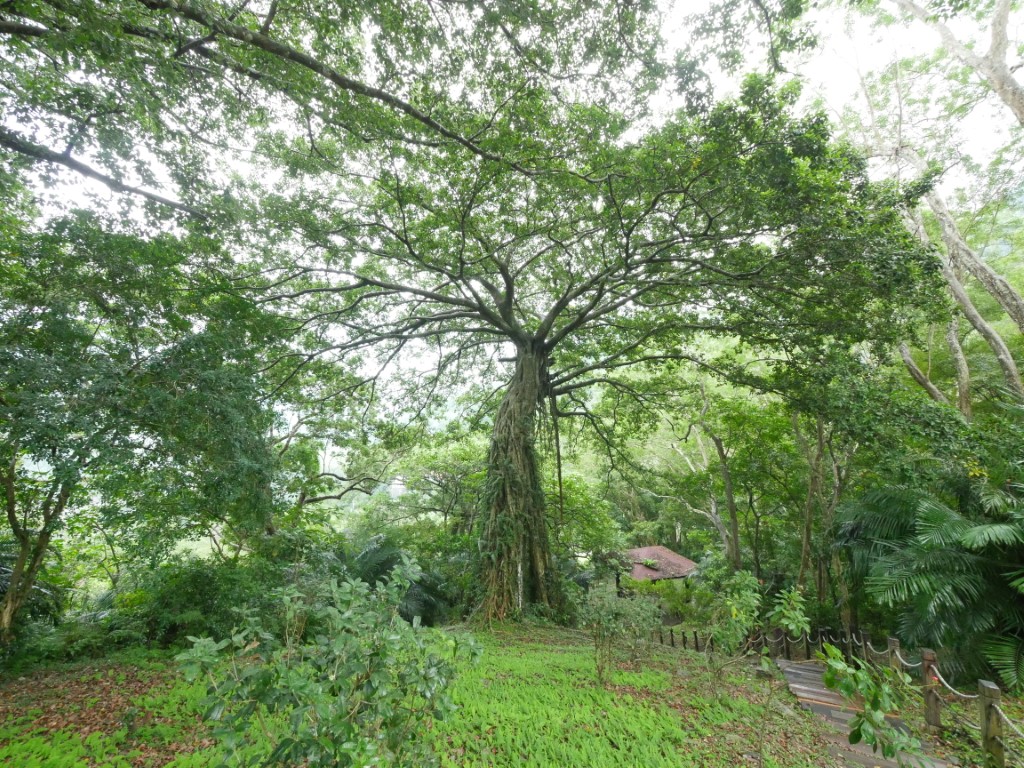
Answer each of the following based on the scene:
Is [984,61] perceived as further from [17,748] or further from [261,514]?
[17,748]

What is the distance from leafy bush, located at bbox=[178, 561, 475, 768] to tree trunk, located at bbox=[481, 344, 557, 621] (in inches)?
217

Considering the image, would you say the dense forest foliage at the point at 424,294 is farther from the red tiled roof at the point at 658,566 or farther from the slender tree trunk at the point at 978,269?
the red tiled roof at the point at 658,566

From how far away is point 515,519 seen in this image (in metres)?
7.52

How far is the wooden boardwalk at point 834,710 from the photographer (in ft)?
11.4

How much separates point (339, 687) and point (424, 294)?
264 inches

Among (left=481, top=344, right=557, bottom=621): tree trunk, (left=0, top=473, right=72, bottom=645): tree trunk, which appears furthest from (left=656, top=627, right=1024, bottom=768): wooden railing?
(left=0, top=473, right=72, bottom=645): tree trunk

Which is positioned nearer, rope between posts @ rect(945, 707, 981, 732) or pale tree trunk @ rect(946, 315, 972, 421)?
rope between posts @ rect(945, 707, 981, 732)

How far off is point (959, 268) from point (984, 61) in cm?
392

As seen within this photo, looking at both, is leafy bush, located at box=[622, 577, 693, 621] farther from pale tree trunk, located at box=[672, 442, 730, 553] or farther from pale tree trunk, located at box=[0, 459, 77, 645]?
pale tree trunk, located at box=[0, 459, 77, 645]

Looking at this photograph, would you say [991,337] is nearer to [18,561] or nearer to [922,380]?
[922,380]

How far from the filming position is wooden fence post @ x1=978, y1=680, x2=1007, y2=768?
2965 mm

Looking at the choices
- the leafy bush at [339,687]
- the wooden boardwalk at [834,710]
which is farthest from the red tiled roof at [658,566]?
the leafy bush at [339,687]

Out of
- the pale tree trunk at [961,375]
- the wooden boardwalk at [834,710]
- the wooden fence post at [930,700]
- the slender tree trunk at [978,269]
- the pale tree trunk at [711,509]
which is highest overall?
the slender tree trunk at [978,269]

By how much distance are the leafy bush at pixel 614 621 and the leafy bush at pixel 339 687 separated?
3.11 metres
